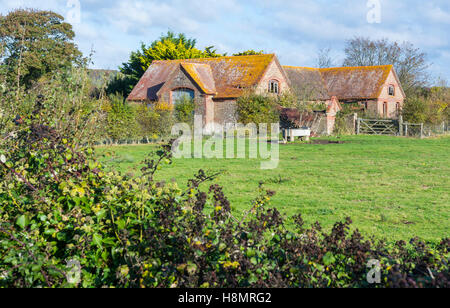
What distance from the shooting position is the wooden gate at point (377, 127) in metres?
39.4

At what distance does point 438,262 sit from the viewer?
3.70 meters

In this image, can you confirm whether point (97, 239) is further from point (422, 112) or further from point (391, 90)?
point (391, 90)

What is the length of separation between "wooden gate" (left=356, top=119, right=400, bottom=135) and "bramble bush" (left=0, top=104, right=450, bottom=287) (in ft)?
123

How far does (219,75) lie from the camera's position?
147 feet

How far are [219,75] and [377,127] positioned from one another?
Answer: 15395mm

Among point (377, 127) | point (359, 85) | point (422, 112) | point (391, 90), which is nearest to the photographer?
point (422, 112)

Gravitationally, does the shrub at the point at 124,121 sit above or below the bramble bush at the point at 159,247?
above

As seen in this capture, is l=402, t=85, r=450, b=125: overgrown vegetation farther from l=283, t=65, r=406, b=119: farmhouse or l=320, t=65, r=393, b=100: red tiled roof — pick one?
l=320, t=65, r=393, b=100: red tiled roof

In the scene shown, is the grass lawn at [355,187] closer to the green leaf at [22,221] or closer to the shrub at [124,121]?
the green leaf at [22,221]

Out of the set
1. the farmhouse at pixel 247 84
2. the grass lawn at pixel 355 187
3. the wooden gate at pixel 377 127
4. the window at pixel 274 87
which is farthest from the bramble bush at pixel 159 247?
the window at pixel 274 87

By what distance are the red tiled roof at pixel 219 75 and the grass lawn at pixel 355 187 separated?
2478 centimetres

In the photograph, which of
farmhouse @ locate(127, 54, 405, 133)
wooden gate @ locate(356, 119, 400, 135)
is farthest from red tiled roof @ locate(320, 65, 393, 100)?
wooden gate @ locate(356, 119, 400, 135)

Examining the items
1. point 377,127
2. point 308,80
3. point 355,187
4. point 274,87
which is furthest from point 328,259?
point 308,80
